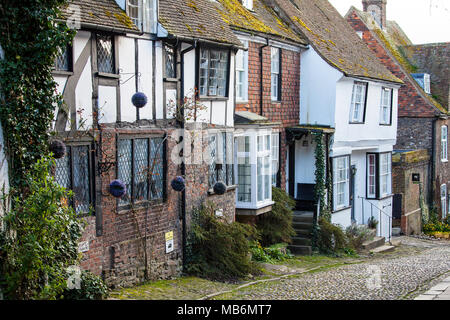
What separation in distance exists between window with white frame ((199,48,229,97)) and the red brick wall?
72.8 inches

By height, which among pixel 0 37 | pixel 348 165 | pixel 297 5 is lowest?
pixel 348 165

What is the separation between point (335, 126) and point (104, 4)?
1175 cm

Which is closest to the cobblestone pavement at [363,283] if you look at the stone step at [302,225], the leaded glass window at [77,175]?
the stone step at [302,225]

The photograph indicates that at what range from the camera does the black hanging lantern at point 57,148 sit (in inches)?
430

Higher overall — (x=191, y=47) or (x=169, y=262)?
(x=191, y=47)

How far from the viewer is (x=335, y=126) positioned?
893 inches

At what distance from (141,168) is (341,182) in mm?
11925

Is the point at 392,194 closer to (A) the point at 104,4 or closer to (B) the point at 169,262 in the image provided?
(B) the point at 169,262

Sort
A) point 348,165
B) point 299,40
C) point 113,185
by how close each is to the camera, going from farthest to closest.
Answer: point 348,165 → point 299,40 → point 113,185

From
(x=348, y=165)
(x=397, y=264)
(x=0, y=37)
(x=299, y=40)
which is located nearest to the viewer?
(x=0, y=37)

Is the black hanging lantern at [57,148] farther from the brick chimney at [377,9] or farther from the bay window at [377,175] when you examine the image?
the brick chimney at [377,9]

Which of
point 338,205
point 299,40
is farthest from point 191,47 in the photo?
point 338,205

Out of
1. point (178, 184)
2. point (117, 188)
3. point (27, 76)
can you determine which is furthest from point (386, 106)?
point (27, 76)

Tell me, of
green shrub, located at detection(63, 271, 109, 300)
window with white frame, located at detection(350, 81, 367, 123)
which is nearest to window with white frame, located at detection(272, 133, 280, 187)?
window with white frame, located at detection(350, 81, 367, 123)
